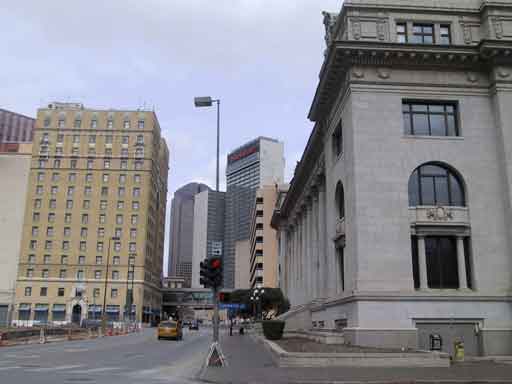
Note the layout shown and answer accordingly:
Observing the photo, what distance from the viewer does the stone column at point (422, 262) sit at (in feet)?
87.4

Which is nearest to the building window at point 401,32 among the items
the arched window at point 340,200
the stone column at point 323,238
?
the arched window at point 340,200

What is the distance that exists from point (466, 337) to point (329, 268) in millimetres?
11280

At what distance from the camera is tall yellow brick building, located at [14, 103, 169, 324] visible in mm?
106938

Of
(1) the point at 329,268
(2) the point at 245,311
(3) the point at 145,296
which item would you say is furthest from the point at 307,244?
(3) the point at 145,296

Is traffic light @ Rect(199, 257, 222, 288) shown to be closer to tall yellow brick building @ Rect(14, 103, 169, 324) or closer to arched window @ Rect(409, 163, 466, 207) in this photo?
arched window @ Rect(409, 163, 466, 207)

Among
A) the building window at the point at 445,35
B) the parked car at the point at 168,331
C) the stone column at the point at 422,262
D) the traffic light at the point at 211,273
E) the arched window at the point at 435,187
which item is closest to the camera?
the traffic light at the point at 211,273

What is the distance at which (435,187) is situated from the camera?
28.3 m

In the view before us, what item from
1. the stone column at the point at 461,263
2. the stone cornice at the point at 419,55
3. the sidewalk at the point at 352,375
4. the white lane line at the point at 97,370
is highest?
the stone cornice at the point at 419,55

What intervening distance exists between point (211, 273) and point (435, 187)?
14935mm

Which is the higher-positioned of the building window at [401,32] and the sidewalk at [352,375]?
the building window at [401,32]

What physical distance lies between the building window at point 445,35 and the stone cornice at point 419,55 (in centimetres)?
179

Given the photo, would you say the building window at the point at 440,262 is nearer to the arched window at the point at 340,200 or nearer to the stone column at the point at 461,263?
the stone column at the point at 461,263

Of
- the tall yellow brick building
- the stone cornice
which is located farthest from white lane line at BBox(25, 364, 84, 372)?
the tall yellow brick building

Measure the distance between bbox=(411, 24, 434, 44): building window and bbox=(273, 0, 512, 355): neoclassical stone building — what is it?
2.6 inches
